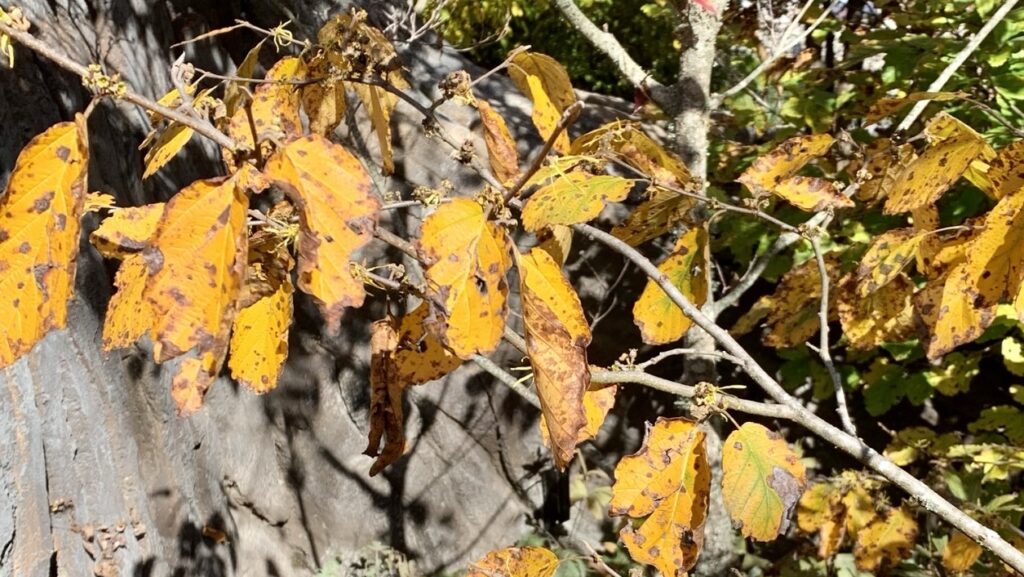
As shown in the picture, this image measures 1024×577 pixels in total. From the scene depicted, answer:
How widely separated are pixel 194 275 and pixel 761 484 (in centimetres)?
78

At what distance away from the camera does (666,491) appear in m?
1.01

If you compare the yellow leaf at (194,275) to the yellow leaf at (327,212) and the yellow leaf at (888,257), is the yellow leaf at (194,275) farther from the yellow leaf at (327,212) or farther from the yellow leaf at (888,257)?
the yellow leaf at (888,257)

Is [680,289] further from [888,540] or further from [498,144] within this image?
[888,540]

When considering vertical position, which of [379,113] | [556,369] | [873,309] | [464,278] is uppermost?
[379,113]

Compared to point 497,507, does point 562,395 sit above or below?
above

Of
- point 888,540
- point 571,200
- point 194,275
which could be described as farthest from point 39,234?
point 888,540

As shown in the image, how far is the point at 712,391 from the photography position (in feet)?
3.39

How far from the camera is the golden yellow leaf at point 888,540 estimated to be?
231 centimetres

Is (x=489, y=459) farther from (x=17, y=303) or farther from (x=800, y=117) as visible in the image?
(x=17, y=303)

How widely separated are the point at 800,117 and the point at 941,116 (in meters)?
1.31

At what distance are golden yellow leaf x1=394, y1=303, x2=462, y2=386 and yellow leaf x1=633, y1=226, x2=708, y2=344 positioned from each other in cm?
42

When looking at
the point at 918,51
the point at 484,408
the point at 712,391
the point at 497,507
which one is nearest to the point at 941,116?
the point at 712,391

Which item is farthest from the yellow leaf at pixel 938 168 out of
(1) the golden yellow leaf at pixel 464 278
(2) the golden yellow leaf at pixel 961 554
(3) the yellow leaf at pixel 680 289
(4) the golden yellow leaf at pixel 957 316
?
(2) the golden yellow leaf at pixel 961 554

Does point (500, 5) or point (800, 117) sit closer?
point (800, 117)
